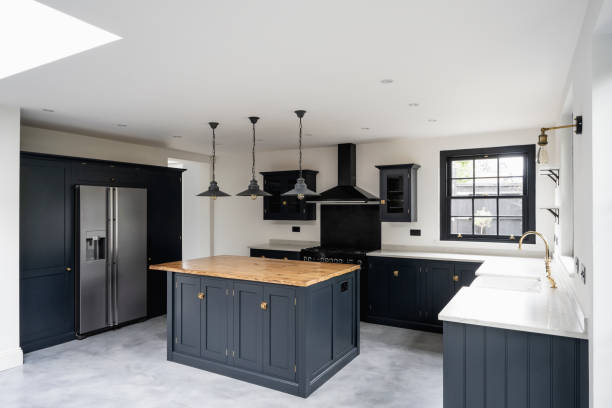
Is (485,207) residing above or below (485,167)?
below

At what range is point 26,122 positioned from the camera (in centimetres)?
469

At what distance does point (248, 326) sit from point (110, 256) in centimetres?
242

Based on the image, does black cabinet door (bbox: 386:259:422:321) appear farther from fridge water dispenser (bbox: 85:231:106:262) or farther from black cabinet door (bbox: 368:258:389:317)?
fridge water dispenser (bbox: 85:231:106:262)

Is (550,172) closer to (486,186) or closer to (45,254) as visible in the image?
(486,186)

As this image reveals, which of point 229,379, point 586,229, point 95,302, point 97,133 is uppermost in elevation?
point 97,133

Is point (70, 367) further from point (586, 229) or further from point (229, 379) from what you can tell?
point (586, 229)

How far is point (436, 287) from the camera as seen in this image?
5.07m

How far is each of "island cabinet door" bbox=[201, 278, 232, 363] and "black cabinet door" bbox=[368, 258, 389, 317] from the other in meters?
2.37

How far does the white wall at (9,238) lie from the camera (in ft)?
12.9

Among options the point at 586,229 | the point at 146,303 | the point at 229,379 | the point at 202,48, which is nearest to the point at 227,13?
the point at 202,48

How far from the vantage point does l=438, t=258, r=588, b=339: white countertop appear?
2221 mm

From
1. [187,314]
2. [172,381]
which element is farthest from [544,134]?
[172,381]

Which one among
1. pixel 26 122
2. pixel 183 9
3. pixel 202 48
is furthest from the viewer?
pixel 26 122

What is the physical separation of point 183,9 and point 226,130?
3.18 m
